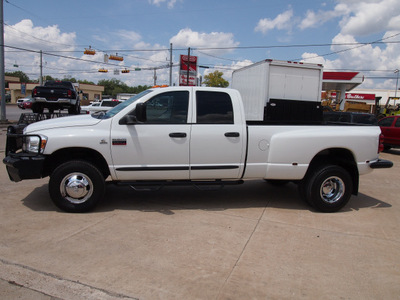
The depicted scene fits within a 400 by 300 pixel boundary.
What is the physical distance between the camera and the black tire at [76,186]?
4570mm

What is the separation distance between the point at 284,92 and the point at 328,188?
5.99 meters

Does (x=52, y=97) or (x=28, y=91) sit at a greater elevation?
(x=28, y=91)

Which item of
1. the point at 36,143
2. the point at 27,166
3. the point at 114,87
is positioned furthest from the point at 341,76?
the point at 114,87

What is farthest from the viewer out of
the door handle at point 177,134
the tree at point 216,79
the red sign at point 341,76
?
the tree at point 216,79

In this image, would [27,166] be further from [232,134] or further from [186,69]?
[186,69]

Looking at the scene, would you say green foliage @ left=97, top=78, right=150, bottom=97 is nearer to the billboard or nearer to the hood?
the billboard

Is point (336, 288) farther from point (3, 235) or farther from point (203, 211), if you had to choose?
point (3, 235)

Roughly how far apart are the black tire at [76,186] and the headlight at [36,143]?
0.37m

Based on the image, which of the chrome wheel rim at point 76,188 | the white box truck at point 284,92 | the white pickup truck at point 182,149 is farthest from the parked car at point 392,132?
the chrome wheel rim at point 76,188

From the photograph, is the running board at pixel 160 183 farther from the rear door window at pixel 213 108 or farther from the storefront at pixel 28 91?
the storefront at pixel 28 91

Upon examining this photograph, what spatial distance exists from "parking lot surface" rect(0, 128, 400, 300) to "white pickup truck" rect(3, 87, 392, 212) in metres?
0.48

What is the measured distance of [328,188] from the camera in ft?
17.2

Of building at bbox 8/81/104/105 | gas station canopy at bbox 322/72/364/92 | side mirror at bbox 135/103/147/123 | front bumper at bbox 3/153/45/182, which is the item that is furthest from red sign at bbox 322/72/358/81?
building at bbox 8/81/104/105

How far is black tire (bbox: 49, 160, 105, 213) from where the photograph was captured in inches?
180
